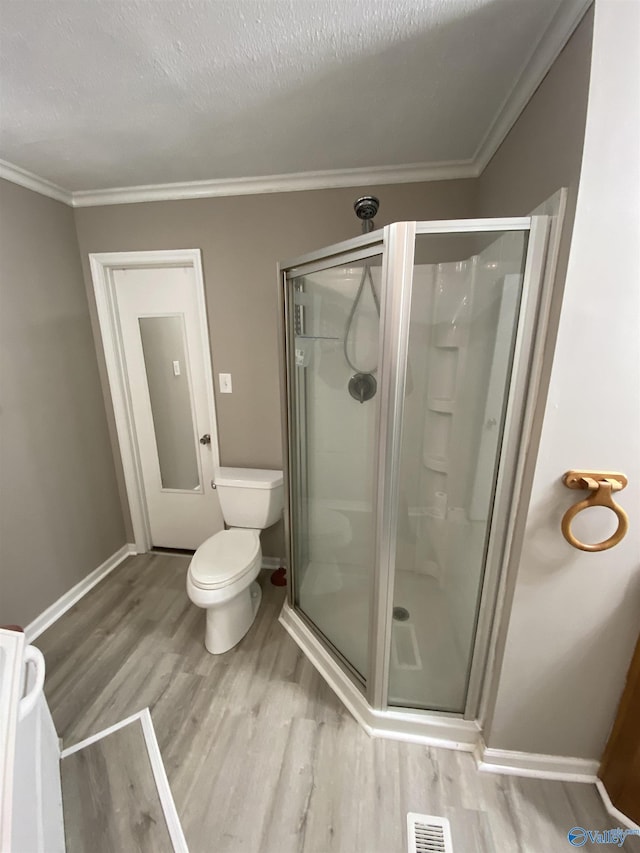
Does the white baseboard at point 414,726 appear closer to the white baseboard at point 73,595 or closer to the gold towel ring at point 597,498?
the gold towel ring at point 597,498

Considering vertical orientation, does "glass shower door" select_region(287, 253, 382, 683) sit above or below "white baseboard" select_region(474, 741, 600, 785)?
above

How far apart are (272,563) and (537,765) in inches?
61.2

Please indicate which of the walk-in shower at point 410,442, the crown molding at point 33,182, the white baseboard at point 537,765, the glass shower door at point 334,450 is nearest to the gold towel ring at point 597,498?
the walk-in shower at point 410,442

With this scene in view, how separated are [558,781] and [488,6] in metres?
2.37

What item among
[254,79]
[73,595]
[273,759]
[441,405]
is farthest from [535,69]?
[73,595]

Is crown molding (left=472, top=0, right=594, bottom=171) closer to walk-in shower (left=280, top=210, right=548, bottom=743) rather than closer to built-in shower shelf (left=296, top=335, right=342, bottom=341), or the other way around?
walk-in shower (left=280, top=210, right=548, bottom=743)

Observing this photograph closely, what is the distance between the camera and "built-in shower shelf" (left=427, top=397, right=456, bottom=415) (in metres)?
1.25

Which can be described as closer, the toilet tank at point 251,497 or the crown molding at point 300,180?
the crown molding at point 300,180

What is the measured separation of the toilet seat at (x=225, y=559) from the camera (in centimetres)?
151

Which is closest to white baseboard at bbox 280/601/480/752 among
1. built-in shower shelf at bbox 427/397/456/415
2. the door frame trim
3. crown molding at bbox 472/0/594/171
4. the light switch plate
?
built-in shower shelf at bbox 427/397/456/415

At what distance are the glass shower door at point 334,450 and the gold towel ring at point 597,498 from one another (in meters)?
0.57

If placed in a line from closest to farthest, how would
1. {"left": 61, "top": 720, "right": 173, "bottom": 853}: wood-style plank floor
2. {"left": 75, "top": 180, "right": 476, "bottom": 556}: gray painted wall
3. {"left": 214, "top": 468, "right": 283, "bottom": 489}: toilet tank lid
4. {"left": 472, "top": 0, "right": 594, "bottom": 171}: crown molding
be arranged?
{"left": 472, "top": 0, "right": 594, "bottom": 171}: crown molding → {"left": 61, "top": 720, "right": 173, "bottom": 853}: wood-style plank floor → {"left": 75, "top": 180, "right": 476, "bottom": 556}: gray painted wall → {"left": 214, "top": 468, "right": 283, "bottom": 489}: toilet tank lid

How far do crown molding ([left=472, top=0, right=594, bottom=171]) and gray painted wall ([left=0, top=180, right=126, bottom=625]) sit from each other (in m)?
2.14

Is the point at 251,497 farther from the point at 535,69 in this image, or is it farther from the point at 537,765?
the point at 535,69
